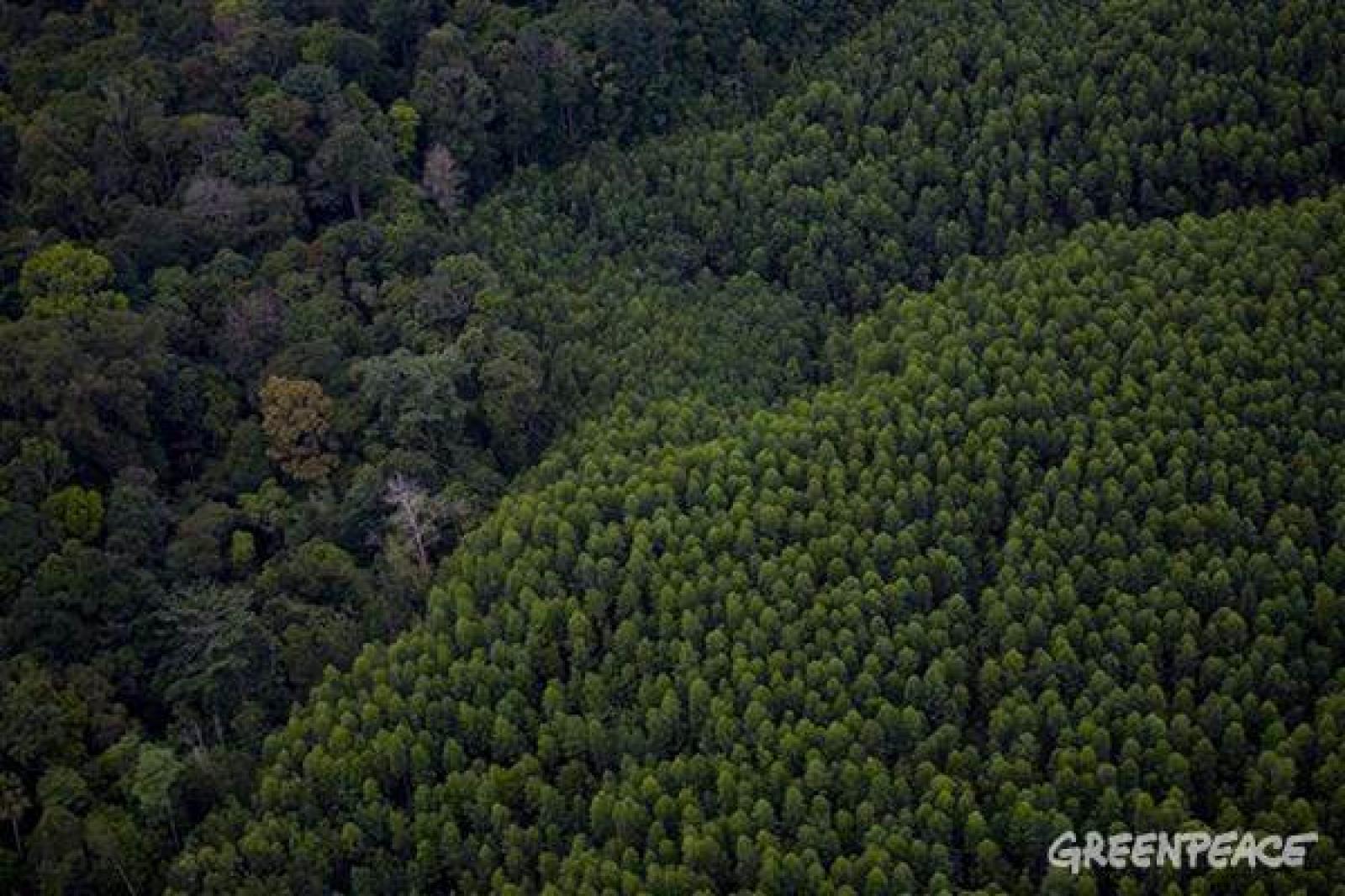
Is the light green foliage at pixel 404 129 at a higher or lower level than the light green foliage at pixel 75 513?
higher

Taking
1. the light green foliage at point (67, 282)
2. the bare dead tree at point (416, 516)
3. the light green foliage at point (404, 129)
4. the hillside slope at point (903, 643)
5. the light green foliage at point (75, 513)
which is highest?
the light green foliage at point (404, 129)

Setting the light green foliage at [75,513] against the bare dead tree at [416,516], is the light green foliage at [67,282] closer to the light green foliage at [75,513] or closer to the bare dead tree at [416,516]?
the light green foliage at [75,513]

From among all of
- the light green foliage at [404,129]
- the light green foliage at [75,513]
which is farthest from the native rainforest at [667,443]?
the light green foliage at [404,129]

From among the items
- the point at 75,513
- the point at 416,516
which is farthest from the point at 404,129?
the point at 75,513

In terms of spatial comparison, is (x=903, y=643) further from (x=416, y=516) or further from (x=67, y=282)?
(x=67, y=282)

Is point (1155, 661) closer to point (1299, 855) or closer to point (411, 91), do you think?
point (1299, 855)

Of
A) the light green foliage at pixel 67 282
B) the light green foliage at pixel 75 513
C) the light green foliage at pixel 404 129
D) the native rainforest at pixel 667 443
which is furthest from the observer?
the light green foliage at pixel 404 129
